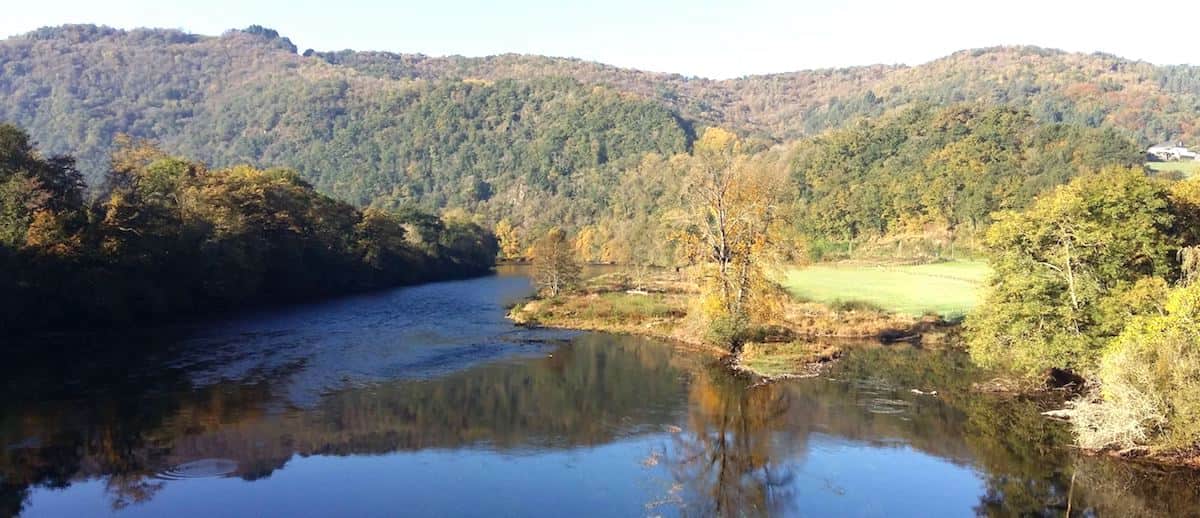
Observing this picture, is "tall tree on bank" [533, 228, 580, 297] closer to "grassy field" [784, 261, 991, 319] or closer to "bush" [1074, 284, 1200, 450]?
"grassy field" [784, 261, 991, 319]

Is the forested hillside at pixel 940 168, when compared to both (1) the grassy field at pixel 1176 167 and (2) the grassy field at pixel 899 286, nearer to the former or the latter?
(1) the grassy field at pixel 1176 167

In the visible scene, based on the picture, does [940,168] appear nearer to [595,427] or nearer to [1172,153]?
[1172,153]

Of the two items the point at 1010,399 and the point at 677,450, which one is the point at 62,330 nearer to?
the point at 677,450

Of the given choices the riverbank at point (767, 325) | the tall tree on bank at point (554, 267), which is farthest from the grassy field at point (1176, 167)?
the tall tree on bank at point (554, 267)

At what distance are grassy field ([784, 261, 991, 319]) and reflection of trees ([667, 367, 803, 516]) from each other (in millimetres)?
17943

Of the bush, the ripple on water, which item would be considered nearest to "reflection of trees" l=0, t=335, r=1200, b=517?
the ripple on water

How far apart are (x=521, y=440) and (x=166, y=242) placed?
40.5 m

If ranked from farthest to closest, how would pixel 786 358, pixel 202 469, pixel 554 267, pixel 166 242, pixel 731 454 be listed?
1. pixel 554 267
2. pixel 166 242
3. pixel 786 358
4. pixel 731 454
5. pixel 202 469

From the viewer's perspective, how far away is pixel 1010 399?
30828 mm

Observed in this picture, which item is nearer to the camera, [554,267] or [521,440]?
[521,440]

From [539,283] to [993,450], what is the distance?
1903 inches

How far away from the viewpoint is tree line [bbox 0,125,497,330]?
43375mm

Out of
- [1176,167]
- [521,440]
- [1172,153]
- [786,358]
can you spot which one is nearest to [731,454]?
[521,440]

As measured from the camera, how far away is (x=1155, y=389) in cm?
2216
